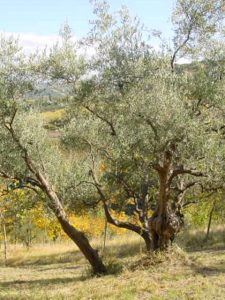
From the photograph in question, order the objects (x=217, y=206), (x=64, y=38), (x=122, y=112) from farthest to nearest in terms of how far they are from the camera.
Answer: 1. (x=217, y=206)
2. (x=64, y=38)
3. (x=122, y=112)

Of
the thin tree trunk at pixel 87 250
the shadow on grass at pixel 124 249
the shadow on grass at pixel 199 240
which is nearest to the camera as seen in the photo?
the thin tree trunk at pixel 87 250

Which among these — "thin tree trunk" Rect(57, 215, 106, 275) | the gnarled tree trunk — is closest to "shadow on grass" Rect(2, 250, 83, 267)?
"thin tree trunk" Rect(57, 215, 106, 275)

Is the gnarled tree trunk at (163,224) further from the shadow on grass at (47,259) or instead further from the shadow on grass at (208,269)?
the shadow on grass at (47,259)

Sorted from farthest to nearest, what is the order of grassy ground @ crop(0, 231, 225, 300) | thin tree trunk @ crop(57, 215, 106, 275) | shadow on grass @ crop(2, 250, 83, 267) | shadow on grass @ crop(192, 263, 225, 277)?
shadow on grass @ crop(2, 250, 83, 267)
thin tree trunk @ crop(57, 215, 106, 275)
shadow on grass @ crop(192, 263, 225, 277)
grassy ground @ crop(0, 231, 225, 300)

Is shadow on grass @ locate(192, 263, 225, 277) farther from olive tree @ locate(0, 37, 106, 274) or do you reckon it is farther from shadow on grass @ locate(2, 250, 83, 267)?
shadow on grass @ locate(2, 250, 83, 267)

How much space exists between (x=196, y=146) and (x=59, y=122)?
20.4ft

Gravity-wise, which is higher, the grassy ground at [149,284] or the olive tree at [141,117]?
the olive tree at [141,117]

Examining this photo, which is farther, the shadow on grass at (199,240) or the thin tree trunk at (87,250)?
the shadow on grass at (199,240)

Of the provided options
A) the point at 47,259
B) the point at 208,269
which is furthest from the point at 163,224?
the point at 47,259

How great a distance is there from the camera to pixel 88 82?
45.4 ft

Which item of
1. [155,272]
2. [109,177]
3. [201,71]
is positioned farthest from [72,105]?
[155,272]

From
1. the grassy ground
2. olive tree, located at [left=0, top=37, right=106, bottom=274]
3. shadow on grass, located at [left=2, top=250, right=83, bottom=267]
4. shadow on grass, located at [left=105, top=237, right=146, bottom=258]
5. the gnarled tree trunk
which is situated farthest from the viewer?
shadow on grass, located at [left=2, top=250, right=83, bottom=267]

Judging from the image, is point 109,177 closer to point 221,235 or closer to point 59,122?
point 59,122

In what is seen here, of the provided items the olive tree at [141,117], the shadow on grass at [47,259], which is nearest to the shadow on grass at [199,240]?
the shadow on grass at [47,259]
